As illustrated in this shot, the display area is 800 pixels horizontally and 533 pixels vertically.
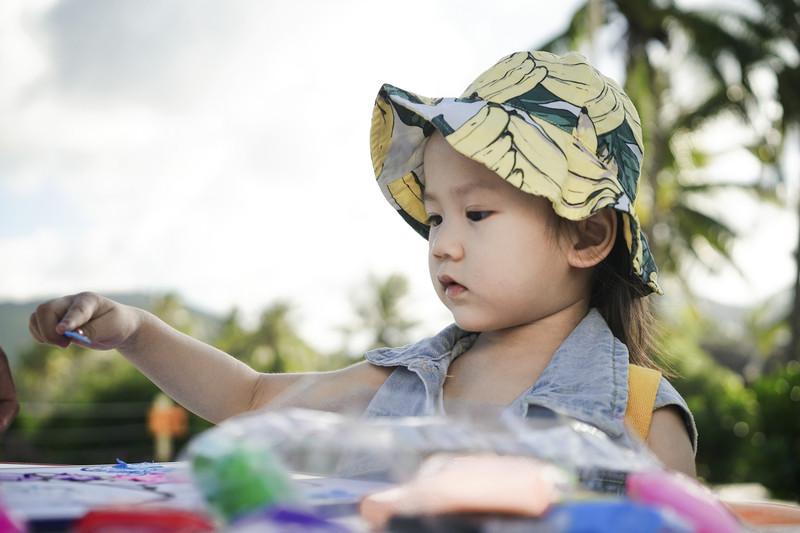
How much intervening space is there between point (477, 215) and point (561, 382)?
0.30 m

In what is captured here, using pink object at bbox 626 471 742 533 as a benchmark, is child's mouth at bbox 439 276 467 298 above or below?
above

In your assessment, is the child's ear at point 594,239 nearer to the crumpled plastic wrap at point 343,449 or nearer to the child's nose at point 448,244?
the child's nose at point 448,244

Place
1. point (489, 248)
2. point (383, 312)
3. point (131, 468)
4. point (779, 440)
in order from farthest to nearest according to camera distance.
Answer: point (383, 312) < point (779, 440) < point (489, 248) < point (131, 468)

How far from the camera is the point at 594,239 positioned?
135cm

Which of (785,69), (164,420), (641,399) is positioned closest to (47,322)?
(641,399)

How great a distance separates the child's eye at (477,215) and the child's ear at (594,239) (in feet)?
0.59

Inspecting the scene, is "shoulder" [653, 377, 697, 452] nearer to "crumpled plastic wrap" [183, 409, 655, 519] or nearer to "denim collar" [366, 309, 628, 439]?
"denim collar" [366, 309, 628, 439]

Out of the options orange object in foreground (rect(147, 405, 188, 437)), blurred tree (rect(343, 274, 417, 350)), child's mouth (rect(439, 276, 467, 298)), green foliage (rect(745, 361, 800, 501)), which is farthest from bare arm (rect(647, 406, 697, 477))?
blurred tree (rect(343, 274, 417, 350))

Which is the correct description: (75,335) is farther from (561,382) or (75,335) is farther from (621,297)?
(621,297)

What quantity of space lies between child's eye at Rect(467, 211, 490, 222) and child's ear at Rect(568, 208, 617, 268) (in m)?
0.18

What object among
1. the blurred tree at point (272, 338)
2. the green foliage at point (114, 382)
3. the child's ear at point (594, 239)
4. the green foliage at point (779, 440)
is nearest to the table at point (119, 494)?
the green foliage at point (114, 382)

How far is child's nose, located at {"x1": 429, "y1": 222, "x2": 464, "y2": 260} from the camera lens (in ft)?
4.02

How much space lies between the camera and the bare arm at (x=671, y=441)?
1092 millimetres

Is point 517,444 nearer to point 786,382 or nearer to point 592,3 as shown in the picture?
point 786,382
